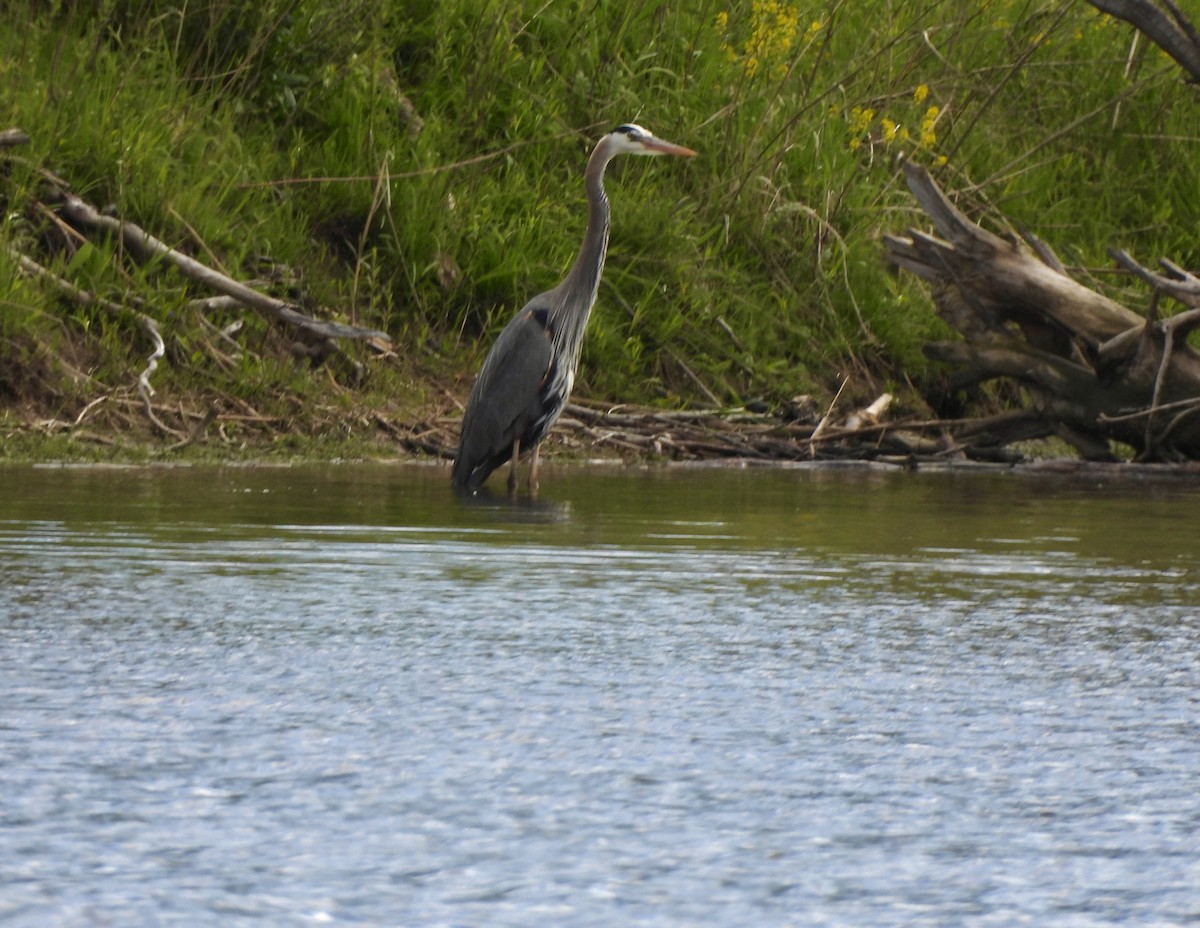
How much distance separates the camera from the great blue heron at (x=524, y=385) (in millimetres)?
7121

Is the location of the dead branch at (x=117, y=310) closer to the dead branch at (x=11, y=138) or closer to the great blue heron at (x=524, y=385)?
the dead branch at (x=11, y=138)

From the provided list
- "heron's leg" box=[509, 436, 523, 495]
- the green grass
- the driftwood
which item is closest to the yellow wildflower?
the green grass

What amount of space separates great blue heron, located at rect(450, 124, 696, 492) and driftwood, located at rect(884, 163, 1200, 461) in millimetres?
1863

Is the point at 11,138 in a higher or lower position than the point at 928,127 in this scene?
lower

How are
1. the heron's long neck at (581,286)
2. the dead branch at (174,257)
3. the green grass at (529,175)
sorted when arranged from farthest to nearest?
the green grass at (529,175), the dead branch at (174,257), the heron's long neck at (581,286)

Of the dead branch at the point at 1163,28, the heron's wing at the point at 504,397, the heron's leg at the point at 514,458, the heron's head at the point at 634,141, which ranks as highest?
the dead branch at the point at 1163,28

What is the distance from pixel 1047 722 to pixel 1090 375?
19.4ft

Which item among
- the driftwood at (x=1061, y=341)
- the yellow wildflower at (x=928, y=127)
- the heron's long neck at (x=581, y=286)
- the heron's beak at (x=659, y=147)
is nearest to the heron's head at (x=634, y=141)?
the heron's beak at (x=659, y=147)

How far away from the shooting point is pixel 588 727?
284 cm

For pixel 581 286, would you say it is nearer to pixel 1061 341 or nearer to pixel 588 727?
pixel 1061 341

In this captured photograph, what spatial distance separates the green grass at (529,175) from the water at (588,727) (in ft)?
12.5

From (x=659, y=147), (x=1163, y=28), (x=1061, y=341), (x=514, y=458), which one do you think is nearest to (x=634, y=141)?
(x=659, y=147)

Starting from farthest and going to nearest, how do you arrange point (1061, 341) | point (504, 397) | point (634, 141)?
point (1061, 341), point (634, 141), point (504, 397)

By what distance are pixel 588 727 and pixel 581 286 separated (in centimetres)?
503
